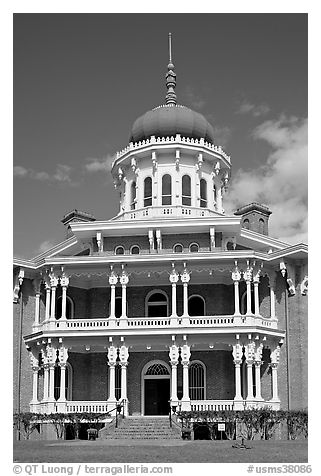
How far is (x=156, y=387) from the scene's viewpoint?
39.6 meters

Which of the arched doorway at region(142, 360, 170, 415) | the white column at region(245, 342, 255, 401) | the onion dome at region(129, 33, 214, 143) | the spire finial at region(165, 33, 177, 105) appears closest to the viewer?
the white column at region(245, 342, 255, 401)

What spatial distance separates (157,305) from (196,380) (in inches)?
171

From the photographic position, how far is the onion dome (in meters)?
44.4

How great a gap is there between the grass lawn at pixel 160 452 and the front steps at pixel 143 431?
2289 mm

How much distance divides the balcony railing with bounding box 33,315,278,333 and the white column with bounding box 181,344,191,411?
46.2 inches

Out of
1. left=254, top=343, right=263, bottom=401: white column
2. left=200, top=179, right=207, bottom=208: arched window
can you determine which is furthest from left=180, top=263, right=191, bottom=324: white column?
left=200, top=179, right=207, bottom=208: arched window

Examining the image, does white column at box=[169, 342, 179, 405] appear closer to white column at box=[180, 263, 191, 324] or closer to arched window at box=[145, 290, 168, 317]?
white column at box=[180, 263, 191, 324]

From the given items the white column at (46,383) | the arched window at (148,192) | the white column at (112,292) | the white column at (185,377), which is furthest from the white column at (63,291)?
the arched window at (148,192)

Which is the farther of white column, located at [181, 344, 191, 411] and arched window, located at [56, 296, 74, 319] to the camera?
arched window, located at [56, 296, 74, 319]

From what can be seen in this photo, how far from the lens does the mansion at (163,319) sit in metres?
37.7

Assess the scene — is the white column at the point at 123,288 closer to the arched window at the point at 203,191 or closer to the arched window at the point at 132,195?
the arched window at the point at 132,195

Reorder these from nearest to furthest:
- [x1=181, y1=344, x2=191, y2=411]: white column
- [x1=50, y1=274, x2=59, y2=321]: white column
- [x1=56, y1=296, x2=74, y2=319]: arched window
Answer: [x1=181, y1=344, x2=191, y2=411]: white column
[x1=50, y1=274, x2=59, y2=321]: white column
[x1=56, y1=296, x2=74, y2=319]: arched window

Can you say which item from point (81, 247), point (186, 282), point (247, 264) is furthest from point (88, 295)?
point (247, 264)
